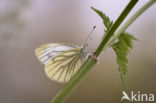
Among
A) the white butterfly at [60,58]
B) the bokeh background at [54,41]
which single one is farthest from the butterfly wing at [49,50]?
the bokeh background at [54,41]

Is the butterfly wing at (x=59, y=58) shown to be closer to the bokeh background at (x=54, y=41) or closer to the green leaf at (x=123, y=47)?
the green leaf at (x=123, y=47)

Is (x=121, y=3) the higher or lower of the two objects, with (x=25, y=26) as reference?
lower

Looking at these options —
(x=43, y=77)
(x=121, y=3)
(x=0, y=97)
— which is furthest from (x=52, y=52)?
(x=0, y=97)

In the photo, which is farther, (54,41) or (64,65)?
(54,41)

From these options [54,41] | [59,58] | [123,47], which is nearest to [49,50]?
[59,58]

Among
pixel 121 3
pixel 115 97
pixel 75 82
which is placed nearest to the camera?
pixel 75 82

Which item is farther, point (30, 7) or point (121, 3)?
point (30, 7)

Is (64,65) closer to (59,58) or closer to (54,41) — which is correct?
(59,58)

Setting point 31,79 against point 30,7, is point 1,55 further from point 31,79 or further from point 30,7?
point 30,7
